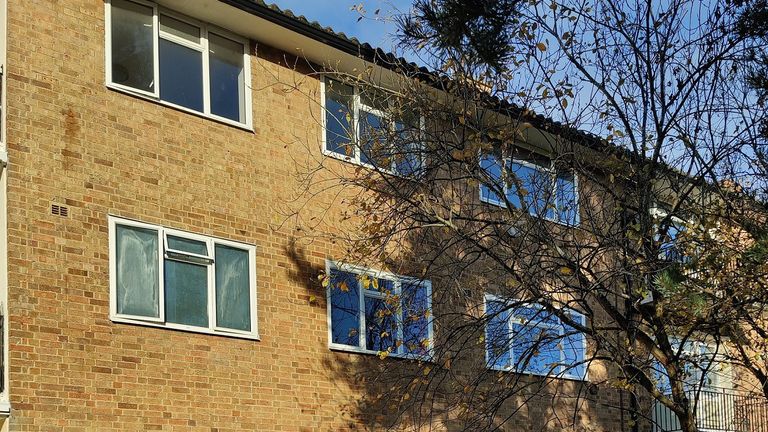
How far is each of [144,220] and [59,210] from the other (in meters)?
1.15

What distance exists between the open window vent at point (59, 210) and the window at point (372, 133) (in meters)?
3.32

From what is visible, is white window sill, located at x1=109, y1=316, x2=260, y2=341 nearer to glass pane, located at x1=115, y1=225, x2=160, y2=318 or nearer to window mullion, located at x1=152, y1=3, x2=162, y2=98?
glass pane, located at x1=115, y1=225, x2=160, y2=318

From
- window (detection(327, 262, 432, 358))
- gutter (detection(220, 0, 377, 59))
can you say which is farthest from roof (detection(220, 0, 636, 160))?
window (detection(327, 262, 432, 358))

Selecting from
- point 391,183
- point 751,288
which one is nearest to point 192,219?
point 391,183

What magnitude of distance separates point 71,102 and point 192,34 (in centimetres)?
234

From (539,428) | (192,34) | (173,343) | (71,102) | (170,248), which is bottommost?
(539,428)

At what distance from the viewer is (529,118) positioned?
652 inches

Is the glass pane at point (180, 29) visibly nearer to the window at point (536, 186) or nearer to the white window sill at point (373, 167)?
the white window sill at point (373, 167)

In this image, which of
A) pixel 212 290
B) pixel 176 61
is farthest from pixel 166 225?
pixel 176 61

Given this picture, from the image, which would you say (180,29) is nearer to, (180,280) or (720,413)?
(180,280)

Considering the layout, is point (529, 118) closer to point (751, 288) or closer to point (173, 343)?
point (751, 288)

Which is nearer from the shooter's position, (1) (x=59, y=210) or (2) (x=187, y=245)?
(1) (x=59, y=210)

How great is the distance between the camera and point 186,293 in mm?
14539

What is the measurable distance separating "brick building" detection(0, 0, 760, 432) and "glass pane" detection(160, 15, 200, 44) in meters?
0.03
